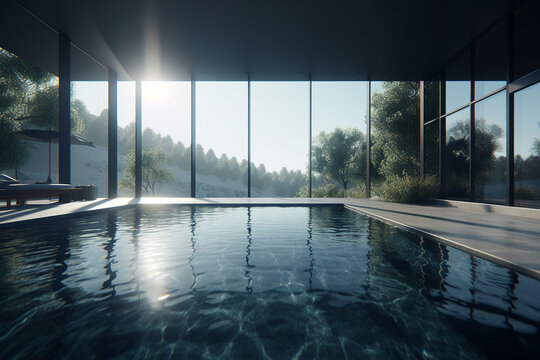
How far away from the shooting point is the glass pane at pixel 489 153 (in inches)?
261

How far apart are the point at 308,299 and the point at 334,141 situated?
21.8 m

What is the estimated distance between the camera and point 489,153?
721 cm

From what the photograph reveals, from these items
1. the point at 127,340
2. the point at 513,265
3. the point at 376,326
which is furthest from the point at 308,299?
the point at 513,265

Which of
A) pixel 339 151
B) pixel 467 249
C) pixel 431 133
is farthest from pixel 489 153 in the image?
pixel 339 151

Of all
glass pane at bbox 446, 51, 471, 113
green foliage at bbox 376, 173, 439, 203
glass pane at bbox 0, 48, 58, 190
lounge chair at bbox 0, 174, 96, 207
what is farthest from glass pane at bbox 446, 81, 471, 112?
glass pane at bbox 0, 48, 58, 190

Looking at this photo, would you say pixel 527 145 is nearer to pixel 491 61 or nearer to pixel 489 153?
pixel 489 153

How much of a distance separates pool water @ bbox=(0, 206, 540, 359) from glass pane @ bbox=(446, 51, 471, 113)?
21.6ft

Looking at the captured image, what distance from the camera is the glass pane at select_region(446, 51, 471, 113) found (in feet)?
24.7

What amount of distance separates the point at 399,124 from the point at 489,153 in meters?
4.87

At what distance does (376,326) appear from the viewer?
1729 millimetres

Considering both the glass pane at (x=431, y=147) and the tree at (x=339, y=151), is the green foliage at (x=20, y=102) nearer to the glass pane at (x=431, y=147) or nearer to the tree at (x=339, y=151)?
the glass pane at (x=431, y=147)

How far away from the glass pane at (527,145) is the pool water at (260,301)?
4.78 metres

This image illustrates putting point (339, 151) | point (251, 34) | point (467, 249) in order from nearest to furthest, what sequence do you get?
point (467, 249) → point (251, 34) → point (339, 151)

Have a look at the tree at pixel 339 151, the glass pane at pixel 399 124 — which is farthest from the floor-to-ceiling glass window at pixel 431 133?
the tree at pixel 339 151
